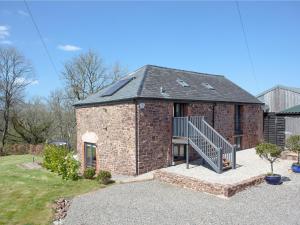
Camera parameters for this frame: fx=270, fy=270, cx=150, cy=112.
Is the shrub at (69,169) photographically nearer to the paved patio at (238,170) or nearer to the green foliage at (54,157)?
the green foliage at (54,157)

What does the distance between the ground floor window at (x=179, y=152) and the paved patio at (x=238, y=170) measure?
0.86 metres

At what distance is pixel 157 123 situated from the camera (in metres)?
15.3

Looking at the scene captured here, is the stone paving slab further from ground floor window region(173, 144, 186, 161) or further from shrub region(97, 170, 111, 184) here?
ground floor window region(173, 144, 186, 161)

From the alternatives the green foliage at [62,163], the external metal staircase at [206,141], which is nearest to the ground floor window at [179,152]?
the external metal staircase at [206,141]

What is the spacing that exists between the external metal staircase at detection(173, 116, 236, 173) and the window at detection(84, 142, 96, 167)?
19.9ft

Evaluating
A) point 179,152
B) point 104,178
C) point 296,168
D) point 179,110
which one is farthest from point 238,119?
point 104,178

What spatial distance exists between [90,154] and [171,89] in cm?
727

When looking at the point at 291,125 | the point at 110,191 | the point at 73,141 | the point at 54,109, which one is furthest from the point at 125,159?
the point at 54,109

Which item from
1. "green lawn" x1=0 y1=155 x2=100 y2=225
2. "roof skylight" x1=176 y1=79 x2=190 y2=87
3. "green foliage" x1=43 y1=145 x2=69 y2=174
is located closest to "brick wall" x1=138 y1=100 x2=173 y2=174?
"green lawn" x1=0 y1=155 x2=100 y2=225

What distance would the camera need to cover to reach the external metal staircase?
13812mm

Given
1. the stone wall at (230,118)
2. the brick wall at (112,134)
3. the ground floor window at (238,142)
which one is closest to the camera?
the brick wall at (112,134)

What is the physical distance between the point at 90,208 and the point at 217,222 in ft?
14.6

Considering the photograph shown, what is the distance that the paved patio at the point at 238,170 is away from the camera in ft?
41.2

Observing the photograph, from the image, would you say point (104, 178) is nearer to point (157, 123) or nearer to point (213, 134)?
point (157, 123)
